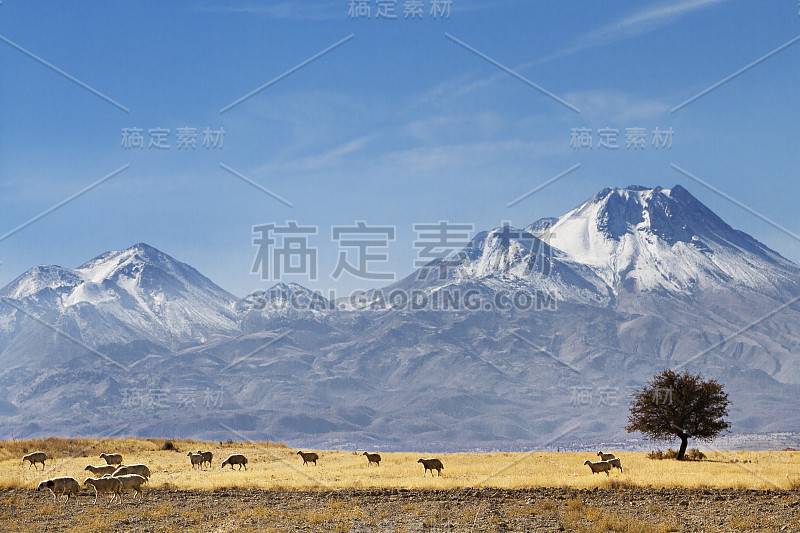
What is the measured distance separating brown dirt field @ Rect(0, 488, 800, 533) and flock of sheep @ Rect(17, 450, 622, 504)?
56 cm

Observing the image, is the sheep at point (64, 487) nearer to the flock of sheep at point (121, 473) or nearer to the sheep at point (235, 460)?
the flock of sheep at point (121, 473)

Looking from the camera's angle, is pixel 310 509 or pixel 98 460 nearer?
pixel 310 509

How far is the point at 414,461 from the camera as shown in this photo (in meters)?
47.3

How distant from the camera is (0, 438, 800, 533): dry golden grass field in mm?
23891

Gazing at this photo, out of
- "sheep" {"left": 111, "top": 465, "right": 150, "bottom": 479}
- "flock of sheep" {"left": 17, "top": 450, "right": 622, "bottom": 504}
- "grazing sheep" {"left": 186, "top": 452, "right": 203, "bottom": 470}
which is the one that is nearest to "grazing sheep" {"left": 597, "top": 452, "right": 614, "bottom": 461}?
"flock of sheep" {"left": 17, "top": 450, "right": 622, "bottom": 504}

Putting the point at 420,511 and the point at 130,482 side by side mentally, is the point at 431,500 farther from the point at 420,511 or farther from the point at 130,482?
the point at 130,482

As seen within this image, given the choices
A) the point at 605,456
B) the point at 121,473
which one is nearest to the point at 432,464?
the point at 605,456

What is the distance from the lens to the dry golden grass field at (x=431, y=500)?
2389 cm

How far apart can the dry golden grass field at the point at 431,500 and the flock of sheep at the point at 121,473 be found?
481 mm

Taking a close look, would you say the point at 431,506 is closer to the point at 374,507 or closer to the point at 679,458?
the point at 374,507

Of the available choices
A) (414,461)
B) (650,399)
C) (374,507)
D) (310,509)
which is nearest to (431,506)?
(374,507)

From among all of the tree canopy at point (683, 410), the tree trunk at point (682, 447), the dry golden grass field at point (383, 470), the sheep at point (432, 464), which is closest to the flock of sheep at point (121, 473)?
the sheep at point (432, 464)

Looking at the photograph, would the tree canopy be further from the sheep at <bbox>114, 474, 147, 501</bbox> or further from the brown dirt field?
the sheep at <bbox>114, 474, 147, 501</bbox>

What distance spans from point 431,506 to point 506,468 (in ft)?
46.1
